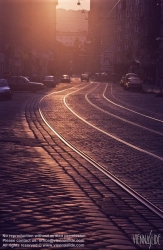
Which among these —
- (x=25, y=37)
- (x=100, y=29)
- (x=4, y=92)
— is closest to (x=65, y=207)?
(x=4, y=92)

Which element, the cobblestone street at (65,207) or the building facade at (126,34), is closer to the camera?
the cobblestone street at (65,207)


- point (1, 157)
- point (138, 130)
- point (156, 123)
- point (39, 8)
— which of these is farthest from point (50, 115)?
point (39, 8)

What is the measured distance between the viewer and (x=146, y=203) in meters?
7.14

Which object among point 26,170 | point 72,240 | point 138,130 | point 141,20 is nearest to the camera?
point 72,240

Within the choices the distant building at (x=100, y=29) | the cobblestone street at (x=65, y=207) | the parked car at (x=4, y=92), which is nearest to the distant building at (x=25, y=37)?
the parked car at (x=4, y=92)

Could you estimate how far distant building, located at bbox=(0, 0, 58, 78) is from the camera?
71.0 metres

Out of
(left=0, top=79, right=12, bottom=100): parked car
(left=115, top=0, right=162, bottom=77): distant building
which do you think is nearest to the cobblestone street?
(left=0, top=79, right=12, bottom=100): parked car

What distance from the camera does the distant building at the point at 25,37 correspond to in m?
71.0

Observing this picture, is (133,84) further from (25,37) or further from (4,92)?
(25,37)

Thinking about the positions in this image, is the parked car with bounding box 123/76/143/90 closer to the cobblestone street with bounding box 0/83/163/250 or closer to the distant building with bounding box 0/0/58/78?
the distant building with bounding box 0/0/58/78

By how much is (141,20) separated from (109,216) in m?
91.9

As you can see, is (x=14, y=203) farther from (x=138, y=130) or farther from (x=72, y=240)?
(x=138, y=130)

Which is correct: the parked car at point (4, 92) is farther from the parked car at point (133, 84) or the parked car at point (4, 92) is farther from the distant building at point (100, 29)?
the distant building at point (100, 29)

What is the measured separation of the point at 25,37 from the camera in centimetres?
8356
